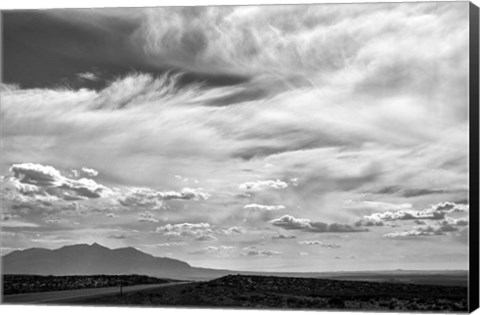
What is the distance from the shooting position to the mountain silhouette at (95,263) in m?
17.9

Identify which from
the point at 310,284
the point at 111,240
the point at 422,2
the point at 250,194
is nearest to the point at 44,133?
the point at 111,240

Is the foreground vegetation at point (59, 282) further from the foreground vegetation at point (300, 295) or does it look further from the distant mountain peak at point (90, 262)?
the foreground vegetation at point (300, 295)

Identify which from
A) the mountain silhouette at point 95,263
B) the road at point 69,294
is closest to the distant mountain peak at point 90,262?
the mountain silhouette at point 95,263

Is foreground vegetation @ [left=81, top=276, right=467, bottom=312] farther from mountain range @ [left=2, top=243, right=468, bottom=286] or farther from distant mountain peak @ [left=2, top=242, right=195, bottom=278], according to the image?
distant mountain peak @ [left=2, top=242, right=195, bottom=278]

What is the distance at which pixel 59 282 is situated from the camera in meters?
18.2

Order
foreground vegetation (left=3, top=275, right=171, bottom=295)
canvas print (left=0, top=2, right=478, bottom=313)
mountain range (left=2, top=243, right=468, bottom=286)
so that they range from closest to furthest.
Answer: canvas print (left=0, top=2, right=478, bottom=313)
mountain range (left=2, top=243, right=468, bottom=286)
foreground vegetation (left=3, top=275, right=171, bottom=295)

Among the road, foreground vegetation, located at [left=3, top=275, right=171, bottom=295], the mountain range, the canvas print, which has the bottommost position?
the road

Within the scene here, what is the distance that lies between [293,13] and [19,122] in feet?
14.0

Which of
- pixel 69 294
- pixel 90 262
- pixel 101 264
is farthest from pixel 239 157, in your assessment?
pixel 69 294

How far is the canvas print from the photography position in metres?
16.9

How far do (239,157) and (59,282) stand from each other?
3.21 metres

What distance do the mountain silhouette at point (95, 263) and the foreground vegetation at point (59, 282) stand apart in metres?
0.07

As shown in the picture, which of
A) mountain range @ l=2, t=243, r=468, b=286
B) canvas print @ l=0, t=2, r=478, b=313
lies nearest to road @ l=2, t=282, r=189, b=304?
canvas print @ l=0, t=2, r=478, b=313

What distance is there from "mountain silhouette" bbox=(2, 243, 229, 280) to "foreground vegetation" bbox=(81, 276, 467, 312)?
21 cm
